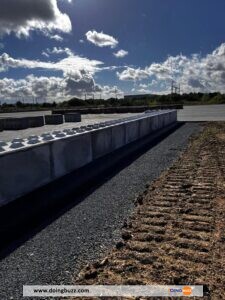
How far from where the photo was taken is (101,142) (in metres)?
12.7

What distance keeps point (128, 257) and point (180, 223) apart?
4.90 feet

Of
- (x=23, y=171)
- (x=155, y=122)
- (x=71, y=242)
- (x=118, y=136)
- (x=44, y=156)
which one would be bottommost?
(x=71, y=242)

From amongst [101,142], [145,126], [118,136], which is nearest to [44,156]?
[101,142]

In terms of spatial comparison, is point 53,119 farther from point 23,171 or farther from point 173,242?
point 173,242

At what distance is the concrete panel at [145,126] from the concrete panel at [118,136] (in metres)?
3.62

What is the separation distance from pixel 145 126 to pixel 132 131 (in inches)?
123

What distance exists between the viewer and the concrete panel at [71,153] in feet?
30.3

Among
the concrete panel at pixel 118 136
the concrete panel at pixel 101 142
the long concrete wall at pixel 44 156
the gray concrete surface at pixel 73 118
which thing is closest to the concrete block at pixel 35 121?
the gray concrete surface at pixel 73 118

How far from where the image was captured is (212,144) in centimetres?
1584

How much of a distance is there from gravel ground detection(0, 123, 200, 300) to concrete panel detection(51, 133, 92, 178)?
1.34 meters

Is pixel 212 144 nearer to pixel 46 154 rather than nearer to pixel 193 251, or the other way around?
pixel 46 154

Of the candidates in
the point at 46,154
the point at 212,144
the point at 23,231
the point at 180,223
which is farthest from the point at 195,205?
the point at 212,144

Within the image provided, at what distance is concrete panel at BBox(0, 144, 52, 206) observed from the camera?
712cm

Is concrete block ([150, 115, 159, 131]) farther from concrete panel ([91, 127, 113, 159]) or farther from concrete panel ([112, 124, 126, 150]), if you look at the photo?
concrete panel ([91, 127, 113, 159])
